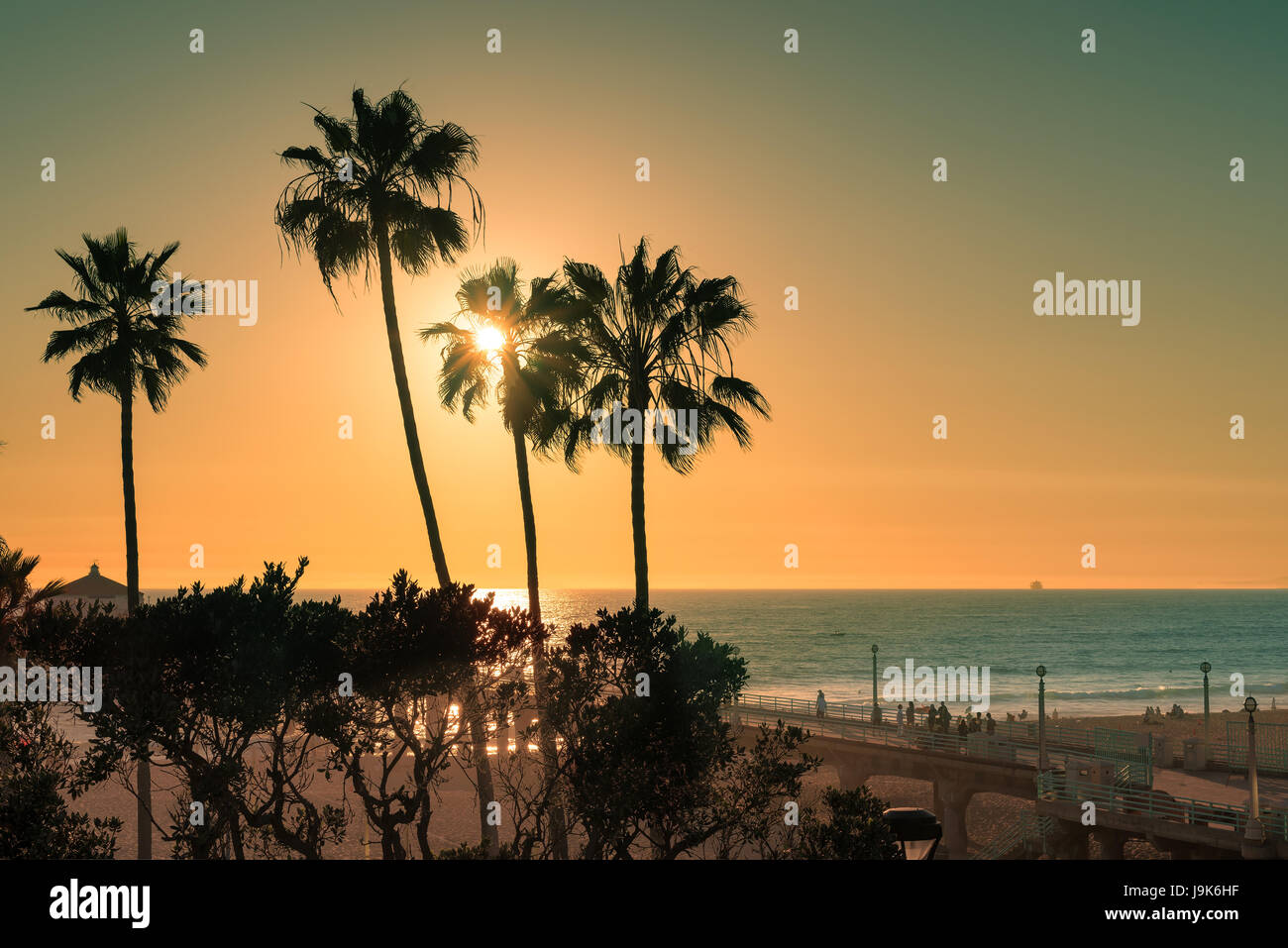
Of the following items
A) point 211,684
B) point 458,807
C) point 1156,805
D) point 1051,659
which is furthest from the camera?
point 1051,659

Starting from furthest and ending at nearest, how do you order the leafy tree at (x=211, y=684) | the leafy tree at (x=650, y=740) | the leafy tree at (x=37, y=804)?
the leafy tree at (x=650, y=740) → the leafy tree at (x=211, y=684) → the leafy tree at (x=37, y=804)

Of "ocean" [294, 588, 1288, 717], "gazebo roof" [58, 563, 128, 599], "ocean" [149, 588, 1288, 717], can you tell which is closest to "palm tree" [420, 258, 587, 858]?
"gazebo roof" [58, 563, 128, 599]

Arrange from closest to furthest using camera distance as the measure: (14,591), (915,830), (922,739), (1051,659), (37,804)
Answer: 1. (915,830)
2. (37,804)
3. (14,591)
4. (922,739)
5. (1051,659)

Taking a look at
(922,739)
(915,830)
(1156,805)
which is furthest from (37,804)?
(922,739)

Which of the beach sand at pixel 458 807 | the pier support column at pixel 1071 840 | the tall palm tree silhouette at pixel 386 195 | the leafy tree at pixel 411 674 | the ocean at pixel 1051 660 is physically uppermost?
the tall palm tree silhouette at pixel 386 195

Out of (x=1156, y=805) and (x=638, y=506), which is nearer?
(x=638, y=506)

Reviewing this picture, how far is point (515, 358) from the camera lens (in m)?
25.0

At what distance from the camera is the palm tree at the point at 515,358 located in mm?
24031

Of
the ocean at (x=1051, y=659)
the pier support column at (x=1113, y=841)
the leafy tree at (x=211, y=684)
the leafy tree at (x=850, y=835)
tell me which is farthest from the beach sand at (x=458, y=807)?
the ocean at (x=1051, y=659)

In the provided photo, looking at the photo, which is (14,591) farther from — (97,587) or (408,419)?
(97,587)

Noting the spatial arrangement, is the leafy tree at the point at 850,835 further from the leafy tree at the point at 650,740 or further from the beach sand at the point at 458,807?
the beach sand at the point at 458,807

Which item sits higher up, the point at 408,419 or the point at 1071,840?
the point at 408,419

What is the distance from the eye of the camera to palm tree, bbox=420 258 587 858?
78.8ft
